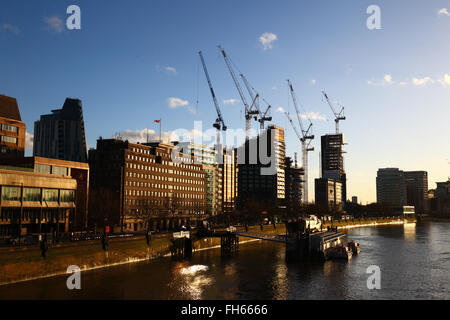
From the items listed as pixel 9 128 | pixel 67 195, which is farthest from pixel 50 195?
pixel 9 128

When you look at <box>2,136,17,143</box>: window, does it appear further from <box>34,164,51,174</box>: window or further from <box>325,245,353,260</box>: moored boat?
<box>325,245,353,260</box>: moored boat

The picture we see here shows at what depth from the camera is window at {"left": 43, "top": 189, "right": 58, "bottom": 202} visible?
101 m

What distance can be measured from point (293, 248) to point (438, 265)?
97.8 ft

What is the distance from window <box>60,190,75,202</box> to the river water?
33.9 m

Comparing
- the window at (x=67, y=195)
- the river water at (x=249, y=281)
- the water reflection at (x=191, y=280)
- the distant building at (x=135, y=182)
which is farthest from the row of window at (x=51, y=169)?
the water reflection at (x=191, y=280)

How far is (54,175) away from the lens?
108000 millimetres

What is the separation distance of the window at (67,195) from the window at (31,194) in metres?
7.40

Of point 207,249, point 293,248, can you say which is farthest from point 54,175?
point 293,248

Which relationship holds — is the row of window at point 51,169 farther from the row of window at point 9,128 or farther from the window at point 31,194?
the row of window at point 9,128

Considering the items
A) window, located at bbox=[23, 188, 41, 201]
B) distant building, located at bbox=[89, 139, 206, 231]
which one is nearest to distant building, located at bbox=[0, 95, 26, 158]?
distant building, located at bbox=[89, 139, 206, 231]

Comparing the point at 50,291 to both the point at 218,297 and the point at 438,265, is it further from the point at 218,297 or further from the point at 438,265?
the point at 438,265

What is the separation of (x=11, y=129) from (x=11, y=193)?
46.5m

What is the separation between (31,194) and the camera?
3807 inches

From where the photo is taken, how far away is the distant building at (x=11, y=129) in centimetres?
12825
